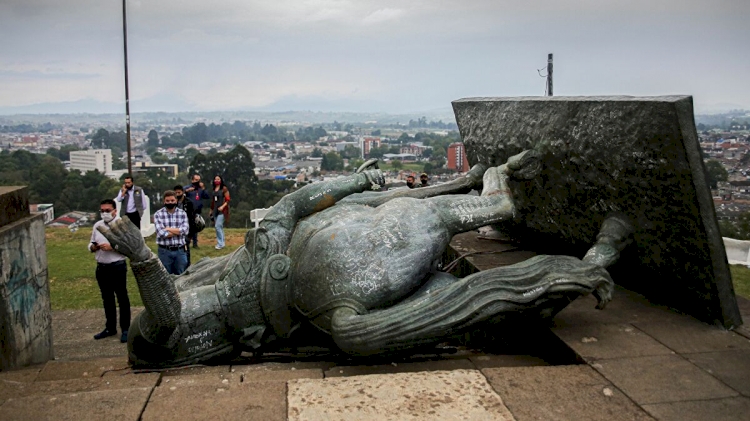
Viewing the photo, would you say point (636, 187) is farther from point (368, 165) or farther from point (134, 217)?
point (134, 217)

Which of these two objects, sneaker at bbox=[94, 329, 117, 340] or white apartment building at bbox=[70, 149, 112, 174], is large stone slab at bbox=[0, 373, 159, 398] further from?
white apartment building at bbox=[70, 149, 112, 174]

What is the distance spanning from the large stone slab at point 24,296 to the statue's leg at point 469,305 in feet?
7.59

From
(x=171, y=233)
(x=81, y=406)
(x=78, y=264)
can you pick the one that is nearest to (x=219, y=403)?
(x=81, y=406)

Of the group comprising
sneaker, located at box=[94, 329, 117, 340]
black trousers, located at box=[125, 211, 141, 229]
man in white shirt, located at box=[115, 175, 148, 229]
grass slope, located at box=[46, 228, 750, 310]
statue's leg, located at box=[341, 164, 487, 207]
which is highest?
statue's leg, located at box=[341, 164, 487, 207]

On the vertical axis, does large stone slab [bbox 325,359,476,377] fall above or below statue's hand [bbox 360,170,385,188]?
below

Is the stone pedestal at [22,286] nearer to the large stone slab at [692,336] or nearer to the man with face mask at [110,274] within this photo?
the man with face mask at [110,274]

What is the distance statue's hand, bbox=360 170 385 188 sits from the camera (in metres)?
5.21

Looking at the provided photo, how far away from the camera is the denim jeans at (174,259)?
22.5 ft

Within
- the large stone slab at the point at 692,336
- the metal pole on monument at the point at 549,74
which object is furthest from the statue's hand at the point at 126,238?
the metal pole on monument at the point at 549,74

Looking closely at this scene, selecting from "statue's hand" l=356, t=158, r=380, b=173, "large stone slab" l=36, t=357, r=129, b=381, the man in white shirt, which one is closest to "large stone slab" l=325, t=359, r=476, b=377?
"large stone slab" l=36, t=357, r=129, b=381

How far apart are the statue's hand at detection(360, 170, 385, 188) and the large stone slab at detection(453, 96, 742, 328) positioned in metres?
1.22

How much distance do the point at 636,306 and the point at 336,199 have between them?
2291mm

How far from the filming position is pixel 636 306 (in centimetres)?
491

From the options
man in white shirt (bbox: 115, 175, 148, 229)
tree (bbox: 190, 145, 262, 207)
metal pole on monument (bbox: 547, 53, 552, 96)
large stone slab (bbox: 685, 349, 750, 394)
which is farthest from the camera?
tree (bbox: 190, 145, 262, 207)
